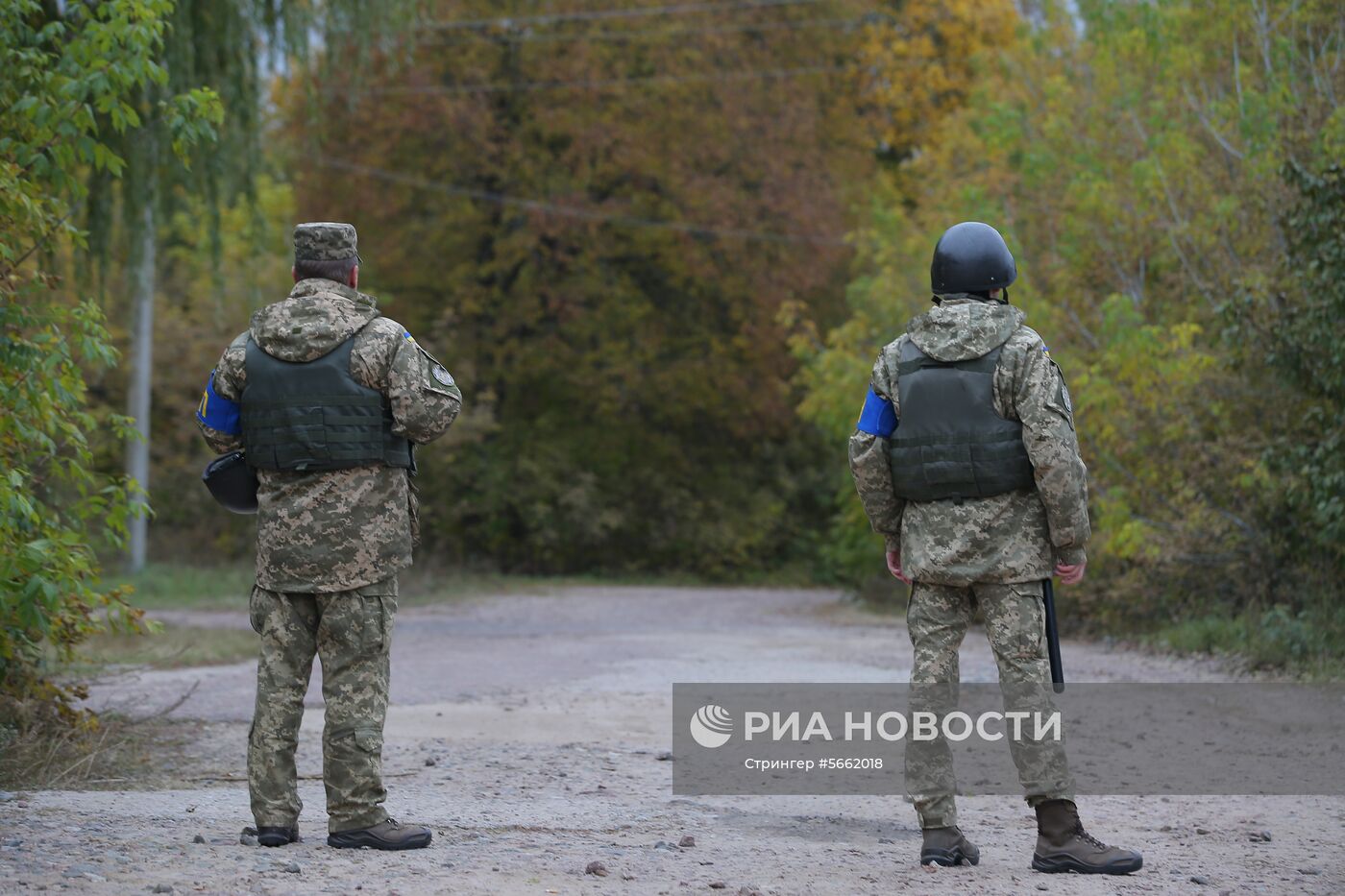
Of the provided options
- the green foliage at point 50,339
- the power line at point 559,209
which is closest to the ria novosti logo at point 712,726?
the green foliage at point 50,339

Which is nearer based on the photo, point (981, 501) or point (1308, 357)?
point (981, 501)

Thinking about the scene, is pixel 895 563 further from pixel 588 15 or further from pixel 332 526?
pixel 588 15

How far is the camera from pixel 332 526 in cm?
484

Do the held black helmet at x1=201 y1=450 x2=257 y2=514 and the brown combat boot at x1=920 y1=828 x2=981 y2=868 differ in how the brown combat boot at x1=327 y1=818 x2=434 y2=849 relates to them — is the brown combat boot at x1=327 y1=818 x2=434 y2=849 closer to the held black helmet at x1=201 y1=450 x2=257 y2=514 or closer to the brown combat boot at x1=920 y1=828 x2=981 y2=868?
the held black helmet at x1=201 y1=450 x2=257 y2=514

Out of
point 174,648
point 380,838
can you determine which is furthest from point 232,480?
point 174,648

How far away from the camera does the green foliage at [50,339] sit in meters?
5.92

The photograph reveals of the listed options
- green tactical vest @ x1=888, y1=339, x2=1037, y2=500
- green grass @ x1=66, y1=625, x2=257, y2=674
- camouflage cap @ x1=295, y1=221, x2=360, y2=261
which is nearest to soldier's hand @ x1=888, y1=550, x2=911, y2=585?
green tactical vest @ x1=888, y1=339, x2=1037, y2=500

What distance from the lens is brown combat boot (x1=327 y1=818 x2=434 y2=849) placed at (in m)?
4.77

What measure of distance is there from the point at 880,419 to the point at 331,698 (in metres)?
1.97

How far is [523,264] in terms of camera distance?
2681 cm

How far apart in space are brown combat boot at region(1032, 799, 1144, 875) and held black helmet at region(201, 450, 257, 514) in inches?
108

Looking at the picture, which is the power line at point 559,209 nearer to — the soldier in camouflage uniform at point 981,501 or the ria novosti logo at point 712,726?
the ria novosti logo at point 712,726

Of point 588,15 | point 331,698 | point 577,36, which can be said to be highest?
point 588,15

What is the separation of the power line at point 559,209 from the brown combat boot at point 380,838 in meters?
21.5
